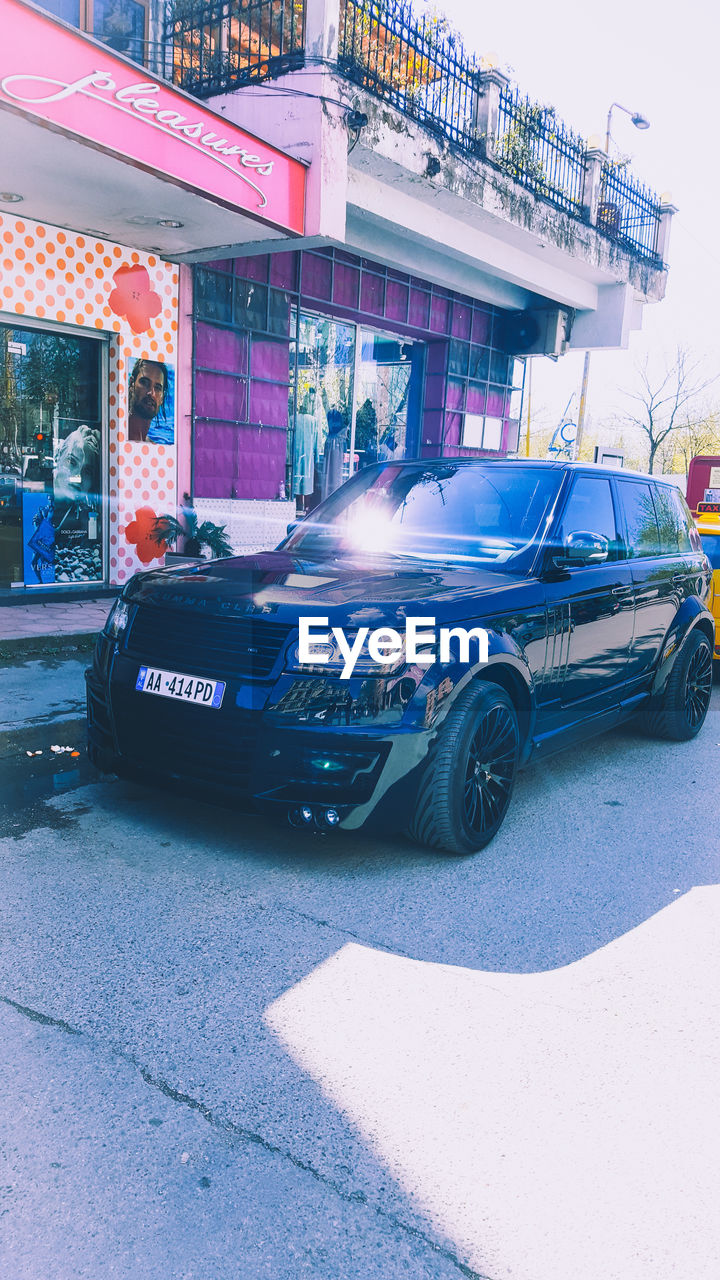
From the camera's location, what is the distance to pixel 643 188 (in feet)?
58.7

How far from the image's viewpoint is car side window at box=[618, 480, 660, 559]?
5.50 metres

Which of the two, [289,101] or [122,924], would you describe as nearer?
[122,924]

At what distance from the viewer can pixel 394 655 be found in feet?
11.6

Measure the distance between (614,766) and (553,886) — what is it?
2.05 meters

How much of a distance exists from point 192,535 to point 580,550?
755 cm

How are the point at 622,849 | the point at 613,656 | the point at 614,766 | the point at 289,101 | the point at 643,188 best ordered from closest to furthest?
the point at 622,849 → the point at 613,656 → the point at 614,766 → the point at 289,101 → the point at 643,188

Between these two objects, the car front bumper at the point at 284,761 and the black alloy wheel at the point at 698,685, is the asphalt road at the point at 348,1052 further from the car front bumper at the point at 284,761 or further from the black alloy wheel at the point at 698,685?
the black alloy wheel at the point at 698,685

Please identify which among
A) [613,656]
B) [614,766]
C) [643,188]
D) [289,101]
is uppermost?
[643,188]

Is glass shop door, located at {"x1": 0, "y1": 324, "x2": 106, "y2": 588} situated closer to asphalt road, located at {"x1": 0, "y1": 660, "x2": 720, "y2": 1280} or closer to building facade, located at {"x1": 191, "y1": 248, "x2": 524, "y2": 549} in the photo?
building facade, located at {"x1": 191, "y1": 248, "x2": 524, "y2": 549}

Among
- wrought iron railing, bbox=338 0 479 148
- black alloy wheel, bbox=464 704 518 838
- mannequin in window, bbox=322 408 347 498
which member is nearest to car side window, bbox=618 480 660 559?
black alloy wheel, bbox=464 704 518 838

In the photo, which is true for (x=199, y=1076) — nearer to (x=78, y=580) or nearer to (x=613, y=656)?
(x=613, y=656)

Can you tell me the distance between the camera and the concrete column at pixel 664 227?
18172 mm

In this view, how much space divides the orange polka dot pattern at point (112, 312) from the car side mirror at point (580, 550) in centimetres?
694

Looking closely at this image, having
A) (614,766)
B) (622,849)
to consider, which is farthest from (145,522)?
(622,849)
